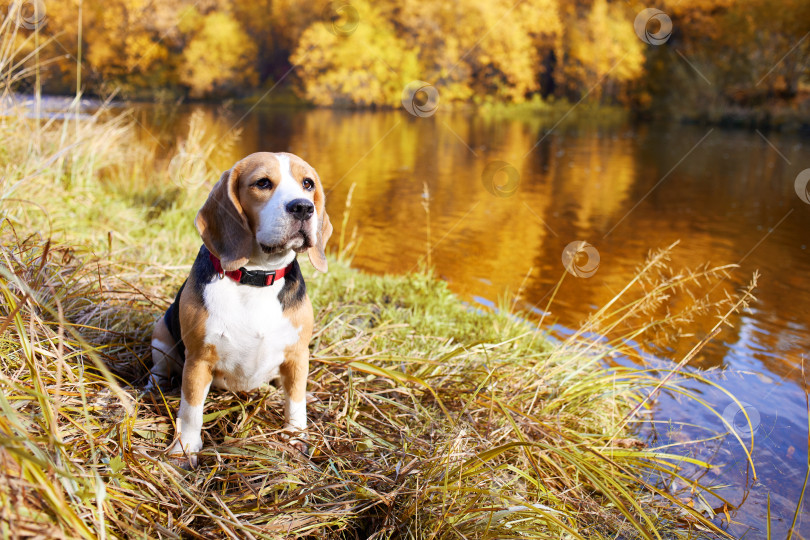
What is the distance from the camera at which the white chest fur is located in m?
2.21

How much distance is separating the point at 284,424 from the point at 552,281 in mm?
4114

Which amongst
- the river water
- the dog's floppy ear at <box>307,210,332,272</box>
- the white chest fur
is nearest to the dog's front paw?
the white chest fur

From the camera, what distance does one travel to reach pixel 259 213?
2.26m

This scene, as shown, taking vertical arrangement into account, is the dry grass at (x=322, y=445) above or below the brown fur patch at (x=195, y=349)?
below

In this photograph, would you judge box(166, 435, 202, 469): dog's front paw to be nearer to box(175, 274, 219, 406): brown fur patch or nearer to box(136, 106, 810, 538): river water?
box(175, 274, 219, 406): brown fur patch

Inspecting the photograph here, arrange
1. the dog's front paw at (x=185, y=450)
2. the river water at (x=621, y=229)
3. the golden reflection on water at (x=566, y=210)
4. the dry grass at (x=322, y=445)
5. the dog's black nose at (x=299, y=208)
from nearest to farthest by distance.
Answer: the dry grass at (x=322, y=445)
the dog's black nose at (x=299, y=208)
the dog's front paw at (x=185, y=450)
the river water at (x=621, y=229)
the golden reflection on water at (x=566, y=210)

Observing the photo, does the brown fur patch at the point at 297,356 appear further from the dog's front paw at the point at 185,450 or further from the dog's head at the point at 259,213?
the dog's front paw at the point at 185,450

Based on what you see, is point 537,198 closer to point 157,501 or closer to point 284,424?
point 284,424

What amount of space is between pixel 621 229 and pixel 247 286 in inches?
289

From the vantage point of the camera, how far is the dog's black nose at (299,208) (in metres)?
2.16

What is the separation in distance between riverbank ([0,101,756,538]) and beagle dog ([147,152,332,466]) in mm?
273

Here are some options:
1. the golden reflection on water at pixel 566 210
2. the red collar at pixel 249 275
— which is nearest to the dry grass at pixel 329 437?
the red collar at pixel 249 275

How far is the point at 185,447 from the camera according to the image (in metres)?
2.33

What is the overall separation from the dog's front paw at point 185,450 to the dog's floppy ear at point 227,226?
743 millimetres
